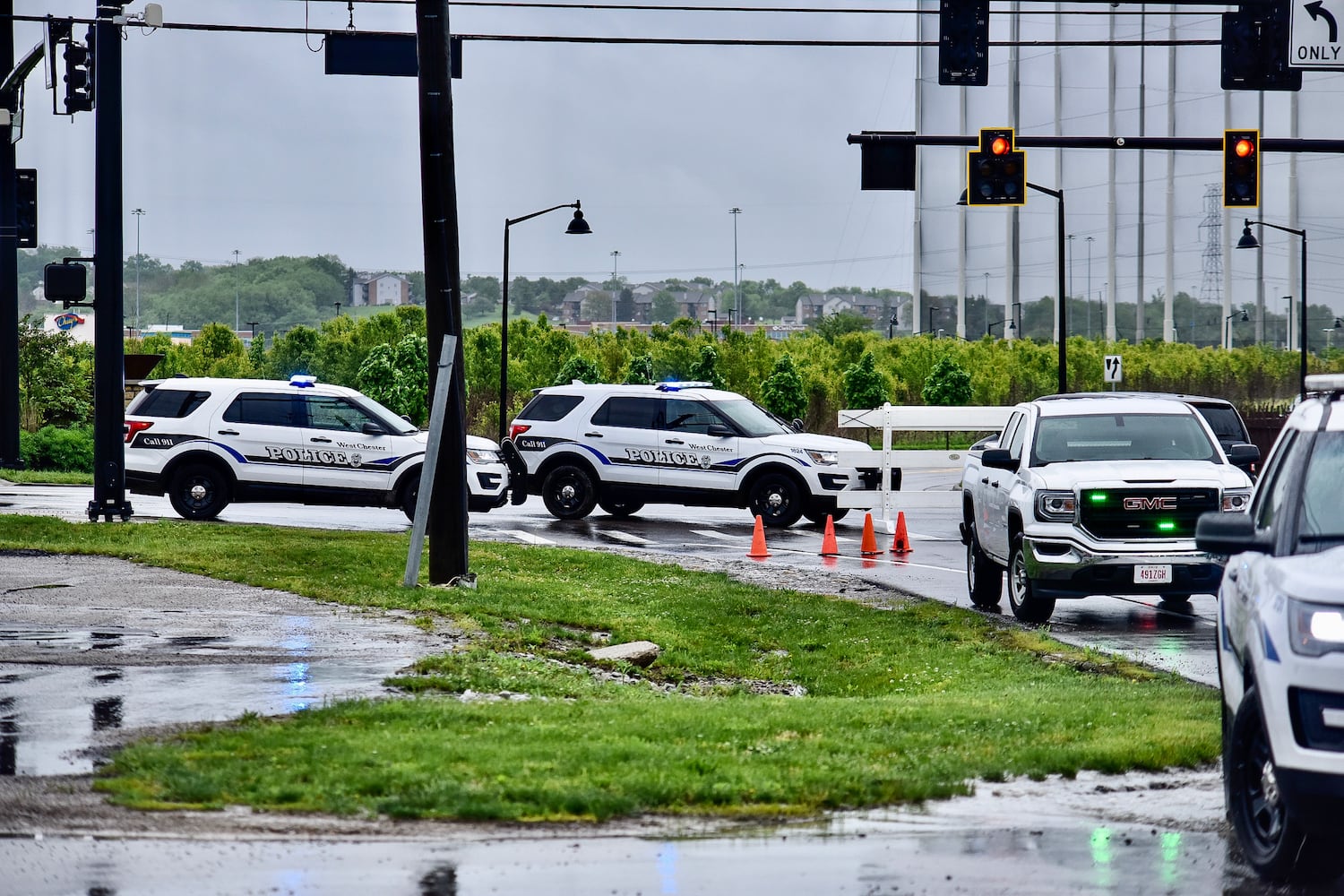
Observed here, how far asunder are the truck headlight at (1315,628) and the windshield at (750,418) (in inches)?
793

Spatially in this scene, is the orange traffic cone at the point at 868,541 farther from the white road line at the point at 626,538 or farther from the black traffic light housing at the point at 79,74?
the black traffic light housing at the point at 79,74

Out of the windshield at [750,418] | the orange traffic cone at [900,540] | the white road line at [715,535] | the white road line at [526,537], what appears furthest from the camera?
the windshield at [750,418]

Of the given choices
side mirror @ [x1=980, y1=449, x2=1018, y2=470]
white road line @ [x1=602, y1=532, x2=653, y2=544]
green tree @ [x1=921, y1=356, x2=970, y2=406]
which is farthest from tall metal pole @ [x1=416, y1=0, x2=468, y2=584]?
green tree @ [x1=921, y1=356, x2=970, y2=406]

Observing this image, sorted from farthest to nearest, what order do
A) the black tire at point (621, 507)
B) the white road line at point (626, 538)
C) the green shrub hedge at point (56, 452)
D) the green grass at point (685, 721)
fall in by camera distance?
the green shrub hedge at point (56, 452)
the black tire at point (621, 507)
the white road line at point (626, 538)
the green grass at point (685, 721)

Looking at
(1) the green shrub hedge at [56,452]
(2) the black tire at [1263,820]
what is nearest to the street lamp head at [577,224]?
(1) the green shrub hedge at [56,452]

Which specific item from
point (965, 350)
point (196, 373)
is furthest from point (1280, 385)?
point (196, 373)

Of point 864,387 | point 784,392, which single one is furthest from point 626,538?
point 864,387

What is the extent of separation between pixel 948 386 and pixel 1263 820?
222 ft

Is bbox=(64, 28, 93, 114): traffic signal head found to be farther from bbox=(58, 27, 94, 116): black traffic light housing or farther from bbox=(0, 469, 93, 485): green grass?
bbox=(0, 469, 93, 485): green grass

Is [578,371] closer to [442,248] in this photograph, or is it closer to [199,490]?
[199,490]

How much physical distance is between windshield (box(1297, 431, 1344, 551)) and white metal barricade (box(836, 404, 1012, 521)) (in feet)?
58.0

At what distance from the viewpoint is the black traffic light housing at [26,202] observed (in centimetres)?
2677

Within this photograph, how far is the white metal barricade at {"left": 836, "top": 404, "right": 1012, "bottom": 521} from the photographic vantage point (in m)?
25.0

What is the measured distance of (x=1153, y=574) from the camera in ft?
47.1
